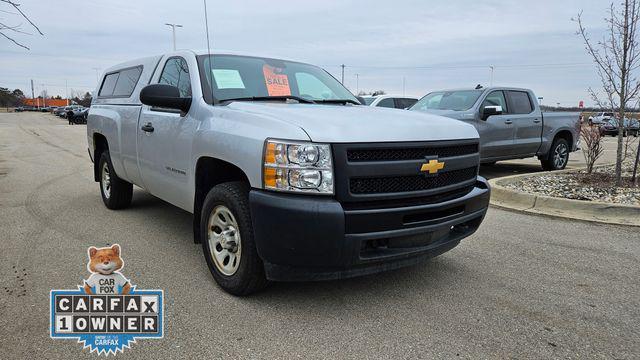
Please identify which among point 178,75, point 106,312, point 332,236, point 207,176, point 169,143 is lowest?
point 106,312

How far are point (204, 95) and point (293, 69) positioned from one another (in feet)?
3.82

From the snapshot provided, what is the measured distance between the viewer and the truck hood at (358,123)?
2904 mm

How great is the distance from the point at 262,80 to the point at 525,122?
23.6 feet

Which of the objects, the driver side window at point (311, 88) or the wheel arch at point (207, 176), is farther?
the driver side window at point (311, 88)

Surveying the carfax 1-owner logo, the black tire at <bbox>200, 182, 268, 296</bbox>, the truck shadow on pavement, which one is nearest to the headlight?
the black tire at <bbox>200, 182, 268, 296</bbox>

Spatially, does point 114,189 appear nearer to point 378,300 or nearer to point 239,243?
point 239,243

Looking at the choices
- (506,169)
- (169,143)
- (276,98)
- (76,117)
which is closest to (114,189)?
(169,143)

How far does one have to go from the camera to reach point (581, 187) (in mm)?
7090

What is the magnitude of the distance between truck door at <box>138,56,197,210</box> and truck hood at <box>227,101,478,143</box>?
0.62 metres

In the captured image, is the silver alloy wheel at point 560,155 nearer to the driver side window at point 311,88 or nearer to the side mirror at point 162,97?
the driver side window at point 311,88

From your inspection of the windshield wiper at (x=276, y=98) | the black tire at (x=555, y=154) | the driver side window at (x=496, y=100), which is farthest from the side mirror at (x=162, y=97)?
the black tire at (x=555, y=154)

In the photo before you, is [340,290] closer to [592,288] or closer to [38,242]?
[592,288]

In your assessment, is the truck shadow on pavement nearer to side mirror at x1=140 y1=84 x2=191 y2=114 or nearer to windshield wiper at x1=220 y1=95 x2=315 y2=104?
windshield wiper at x1=220 y1=95 x2=315 y2=104

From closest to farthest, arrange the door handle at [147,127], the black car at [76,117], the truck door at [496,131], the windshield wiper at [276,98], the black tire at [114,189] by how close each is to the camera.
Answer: the windshield wiper at [276,98] < the door handle at [147,127] < the black tire at [114,189] < the truck door at [496,131] < the black car at [76,117]
